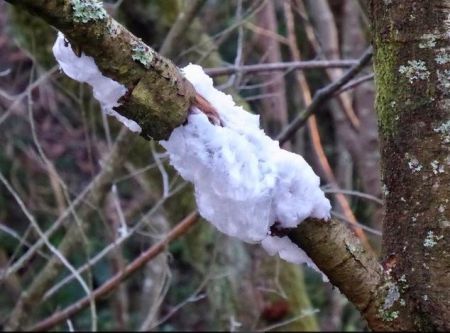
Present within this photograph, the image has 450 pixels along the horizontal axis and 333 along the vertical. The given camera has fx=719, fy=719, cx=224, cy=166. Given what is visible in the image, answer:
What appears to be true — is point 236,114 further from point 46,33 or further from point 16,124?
point 16,124

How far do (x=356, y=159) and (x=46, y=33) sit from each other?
1488mm

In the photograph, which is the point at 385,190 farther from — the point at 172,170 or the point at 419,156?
the point at 172,170

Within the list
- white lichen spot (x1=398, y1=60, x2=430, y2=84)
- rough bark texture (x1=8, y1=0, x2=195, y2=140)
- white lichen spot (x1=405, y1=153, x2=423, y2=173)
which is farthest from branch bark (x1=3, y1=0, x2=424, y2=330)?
white lichen spot (x1=398, y1=60, x2=430, y2=84)

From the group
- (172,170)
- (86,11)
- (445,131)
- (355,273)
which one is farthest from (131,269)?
(86,11)

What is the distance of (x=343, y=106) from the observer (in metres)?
3.36

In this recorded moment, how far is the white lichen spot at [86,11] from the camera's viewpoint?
73cm

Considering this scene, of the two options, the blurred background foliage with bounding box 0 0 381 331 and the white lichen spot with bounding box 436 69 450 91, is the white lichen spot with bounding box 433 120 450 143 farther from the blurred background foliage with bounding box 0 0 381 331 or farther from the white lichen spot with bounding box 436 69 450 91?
the blurred background foliage with bounding box 0 0 381 331

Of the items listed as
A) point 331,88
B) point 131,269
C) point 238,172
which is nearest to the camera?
point 238,172

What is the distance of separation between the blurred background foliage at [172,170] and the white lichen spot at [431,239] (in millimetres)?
1053

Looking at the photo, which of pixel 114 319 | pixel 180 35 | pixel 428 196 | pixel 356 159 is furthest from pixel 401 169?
pixel 114 319

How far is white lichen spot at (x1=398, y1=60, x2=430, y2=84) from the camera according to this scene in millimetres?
974

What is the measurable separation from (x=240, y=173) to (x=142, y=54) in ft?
0.61

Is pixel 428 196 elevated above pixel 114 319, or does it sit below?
above

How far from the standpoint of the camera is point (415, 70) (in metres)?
0.98
